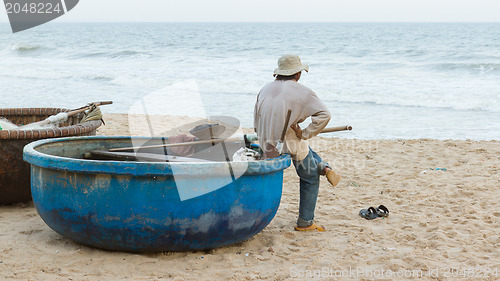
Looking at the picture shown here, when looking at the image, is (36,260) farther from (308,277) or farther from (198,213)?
(308,277)

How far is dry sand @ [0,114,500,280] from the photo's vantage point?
11.3 feet

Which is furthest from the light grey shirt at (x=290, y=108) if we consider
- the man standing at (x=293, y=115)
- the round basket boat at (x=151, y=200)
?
the round basket boat at (x=151, y=200)

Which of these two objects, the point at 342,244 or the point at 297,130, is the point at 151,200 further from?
the point at 342,244

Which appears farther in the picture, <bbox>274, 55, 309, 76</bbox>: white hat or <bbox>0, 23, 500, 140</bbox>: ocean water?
<bbox>0, 23, 500, 140</bbox>: ocean water

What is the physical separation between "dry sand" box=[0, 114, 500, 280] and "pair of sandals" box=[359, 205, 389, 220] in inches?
2.2

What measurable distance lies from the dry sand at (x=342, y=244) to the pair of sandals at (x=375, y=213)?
0.06 meters

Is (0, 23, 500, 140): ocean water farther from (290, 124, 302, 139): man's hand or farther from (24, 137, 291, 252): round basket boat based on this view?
(24, 137, 291, 252): round basket boat

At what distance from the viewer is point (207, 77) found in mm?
20344

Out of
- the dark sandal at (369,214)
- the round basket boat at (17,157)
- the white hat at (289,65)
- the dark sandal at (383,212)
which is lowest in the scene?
the dark sandal at (369,214)

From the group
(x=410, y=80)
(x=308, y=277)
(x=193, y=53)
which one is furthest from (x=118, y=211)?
(x=193, y=53)

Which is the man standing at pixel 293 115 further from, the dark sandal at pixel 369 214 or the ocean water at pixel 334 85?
the ocean water at pixel 334 85

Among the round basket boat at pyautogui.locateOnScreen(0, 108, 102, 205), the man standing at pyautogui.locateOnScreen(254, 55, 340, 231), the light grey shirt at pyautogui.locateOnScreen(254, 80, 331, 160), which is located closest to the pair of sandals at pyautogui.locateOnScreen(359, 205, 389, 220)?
the man standing at pyautogui.locateOnScreen(254, 55, 340, 231)

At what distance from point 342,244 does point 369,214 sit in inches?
33.1

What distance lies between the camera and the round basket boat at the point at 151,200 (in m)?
3.36
